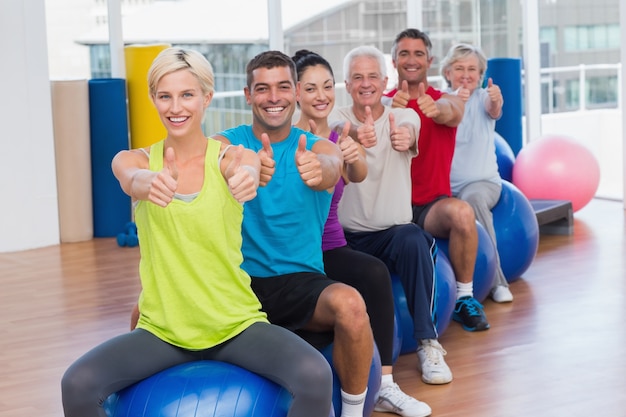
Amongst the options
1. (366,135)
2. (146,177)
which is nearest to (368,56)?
(366,135)

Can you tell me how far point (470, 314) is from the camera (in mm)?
3945

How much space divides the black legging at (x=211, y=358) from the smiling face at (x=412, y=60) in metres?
1.95

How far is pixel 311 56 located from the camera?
3.30 metres

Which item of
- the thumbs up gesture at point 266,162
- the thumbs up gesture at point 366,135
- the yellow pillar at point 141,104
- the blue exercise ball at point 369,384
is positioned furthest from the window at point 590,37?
the thumbs up gesture at point 266,162

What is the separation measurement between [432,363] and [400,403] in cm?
33

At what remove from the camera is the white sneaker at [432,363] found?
3.35m

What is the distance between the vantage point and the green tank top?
7.97ft

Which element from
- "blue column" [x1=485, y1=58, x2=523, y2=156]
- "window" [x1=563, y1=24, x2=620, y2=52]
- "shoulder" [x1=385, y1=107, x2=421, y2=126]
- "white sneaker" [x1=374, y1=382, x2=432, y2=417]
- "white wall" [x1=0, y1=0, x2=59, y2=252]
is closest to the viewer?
"white sneaker" [x1=374, y1=382, x2=432, y2=417]

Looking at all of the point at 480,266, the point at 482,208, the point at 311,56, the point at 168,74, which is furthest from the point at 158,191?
the point at 482,208

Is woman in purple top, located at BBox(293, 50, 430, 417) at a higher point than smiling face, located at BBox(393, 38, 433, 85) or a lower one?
lower

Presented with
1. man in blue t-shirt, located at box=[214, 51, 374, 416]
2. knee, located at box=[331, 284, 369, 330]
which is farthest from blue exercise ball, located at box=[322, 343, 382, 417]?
knee, located at box=[331, 284, 369, 330]

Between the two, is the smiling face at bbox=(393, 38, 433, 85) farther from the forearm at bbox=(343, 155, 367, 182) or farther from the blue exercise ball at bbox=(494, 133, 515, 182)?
the blue exercise ball at bbox=(494, 133, 515, 182)

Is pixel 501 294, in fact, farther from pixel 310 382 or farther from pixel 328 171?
pixel 310 382

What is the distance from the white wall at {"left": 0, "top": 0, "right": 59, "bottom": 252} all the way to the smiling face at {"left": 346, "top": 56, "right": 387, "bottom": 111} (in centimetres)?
294
